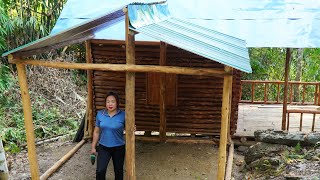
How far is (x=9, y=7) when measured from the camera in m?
11.1

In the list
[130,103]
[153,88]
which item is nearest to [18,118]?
[153,88]

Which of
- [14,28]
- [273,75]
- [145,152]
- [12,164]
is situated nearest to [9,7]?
[14,28]

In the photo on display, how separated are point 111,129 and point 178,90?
2.61 m

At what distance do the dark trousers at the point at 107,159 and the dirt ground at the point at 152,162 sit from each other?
3.08ft

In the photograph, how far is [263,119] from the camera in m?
9.00

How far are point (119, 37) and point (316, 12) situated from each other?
12.0ft

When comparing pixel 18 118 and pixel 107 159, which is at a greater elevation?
pixel 107 159

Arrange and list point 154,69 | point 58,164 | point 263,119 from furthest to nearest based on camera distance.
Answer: point 263,119 → point 58,164 → point 154,69

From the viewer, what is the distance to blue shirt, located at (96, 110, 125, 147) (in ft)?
15.9

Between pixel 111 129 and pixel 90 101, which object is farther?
pixel 90 101

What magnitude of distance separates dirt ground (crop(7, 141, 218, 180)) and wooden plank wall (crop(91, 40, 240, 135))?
433mm

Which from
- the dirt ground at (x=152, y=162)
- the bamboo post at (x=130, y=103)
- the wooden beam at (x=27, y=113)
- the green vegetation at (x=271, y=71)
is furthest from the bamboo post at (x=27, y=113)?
the green vegetation at (x=271, y=71)

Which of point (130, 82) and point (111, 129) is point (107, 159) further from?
point (130, 82)

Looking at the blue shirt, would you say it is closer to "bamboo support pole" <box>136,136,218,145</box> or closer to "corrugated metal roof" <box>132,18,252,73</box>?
"corrugated metal roof" <box>132,18,252,73</box>
